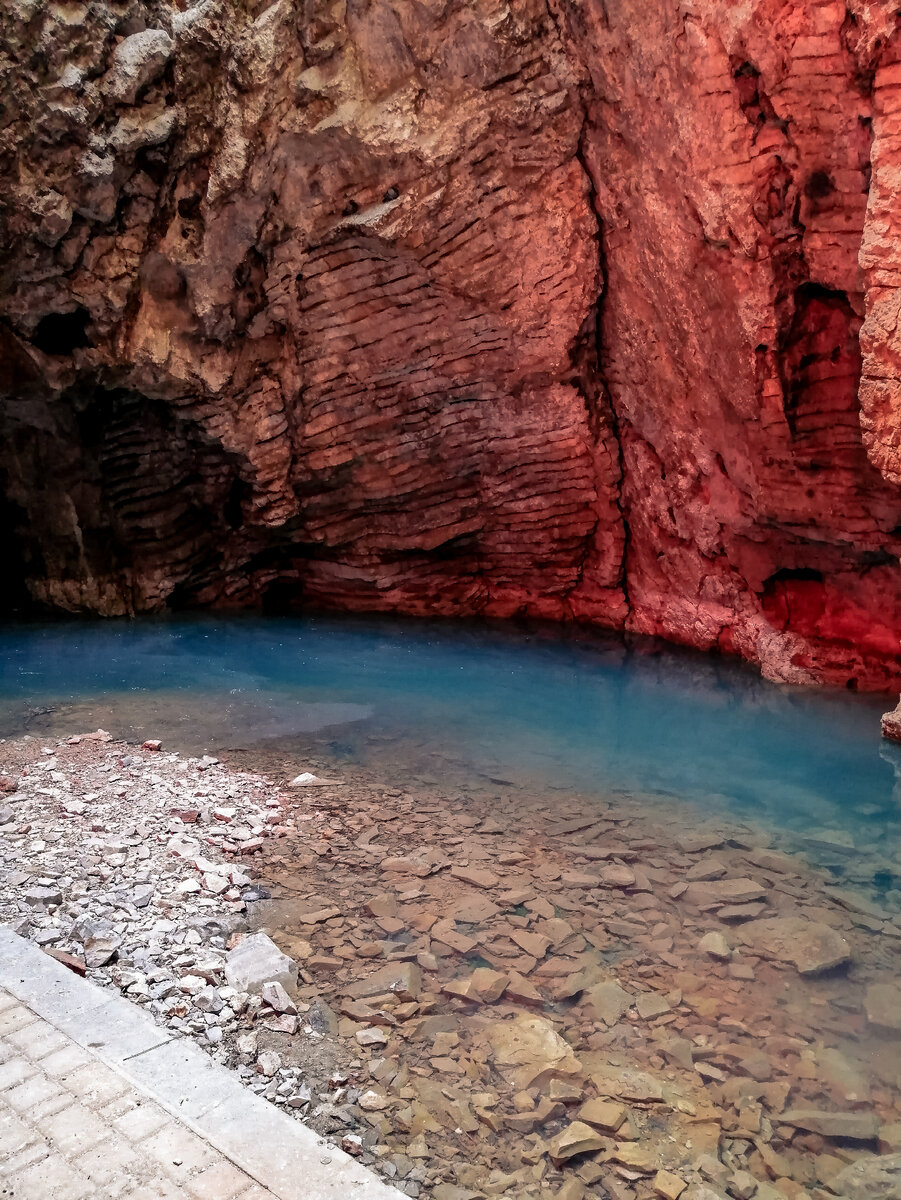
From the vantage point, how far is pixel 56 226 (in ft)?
32.1

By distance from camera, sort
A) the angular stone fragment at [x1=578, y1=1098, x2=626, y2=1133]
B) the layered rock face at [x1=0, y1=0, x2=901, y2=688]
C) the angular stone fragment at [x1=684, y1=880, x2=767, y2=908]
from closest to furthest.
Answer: the angular stone fragment at [x1=578, y1=1098, x2=626, y2=1133], the angular stone fragment at [x1=684, y1=880, x2=767, y2=908], the layered rock face at [x1=0, y1=0, x2=901, y2=688]

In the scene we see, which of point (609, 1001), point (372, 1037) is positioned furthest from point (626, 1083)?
point (372, 1037)

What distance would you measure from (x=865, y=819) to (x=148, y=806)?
449cm

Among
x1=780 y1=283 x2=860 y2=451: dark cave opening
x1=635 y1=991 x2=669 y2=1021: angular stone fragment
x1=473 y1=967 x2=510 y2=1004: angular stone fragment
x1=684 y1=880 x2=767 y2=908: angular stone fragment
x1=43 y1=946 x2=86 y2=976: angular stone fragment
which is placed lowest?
x1=684 y1=880 x2=767 y2=908: angular stone fragment

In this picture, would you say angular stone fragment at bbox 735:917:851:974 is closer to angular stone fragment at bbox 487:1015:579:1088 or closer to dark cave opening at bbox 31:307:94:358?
angular stone fragment at bbox 487:1015:579:1088

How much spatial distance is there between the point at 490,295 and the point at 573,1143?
8714 millimetres

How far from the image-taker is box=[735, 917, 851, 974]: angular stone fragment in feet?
12.8

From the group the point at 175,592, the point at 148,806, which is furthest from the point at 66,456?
the point at 148,806

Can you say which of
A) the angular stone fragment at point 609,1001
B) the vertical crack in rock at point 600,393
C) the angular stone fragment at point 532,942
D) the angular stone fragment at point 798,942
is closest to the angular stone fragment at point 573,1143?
the angular stone fragment at point 609,1001

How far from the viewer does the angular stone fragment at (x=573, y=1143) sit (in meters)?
2.71

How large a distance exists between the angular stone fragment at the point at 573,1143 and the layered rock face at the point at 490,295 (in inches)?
227

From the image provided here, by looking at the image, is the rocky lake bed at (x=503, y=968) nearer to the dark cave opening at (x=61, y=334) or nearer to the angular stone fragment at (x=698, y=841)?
the angular stone fragment at (x=698, y=841)

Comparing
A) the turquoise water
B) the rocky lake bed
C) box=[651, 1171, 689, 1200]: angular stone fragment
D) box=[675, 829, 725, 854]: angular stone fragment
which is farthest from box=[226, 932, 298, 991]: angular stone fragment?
the turquoise water

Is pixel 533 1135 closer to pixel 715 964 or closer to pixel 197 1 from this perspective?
pixel 715 964
